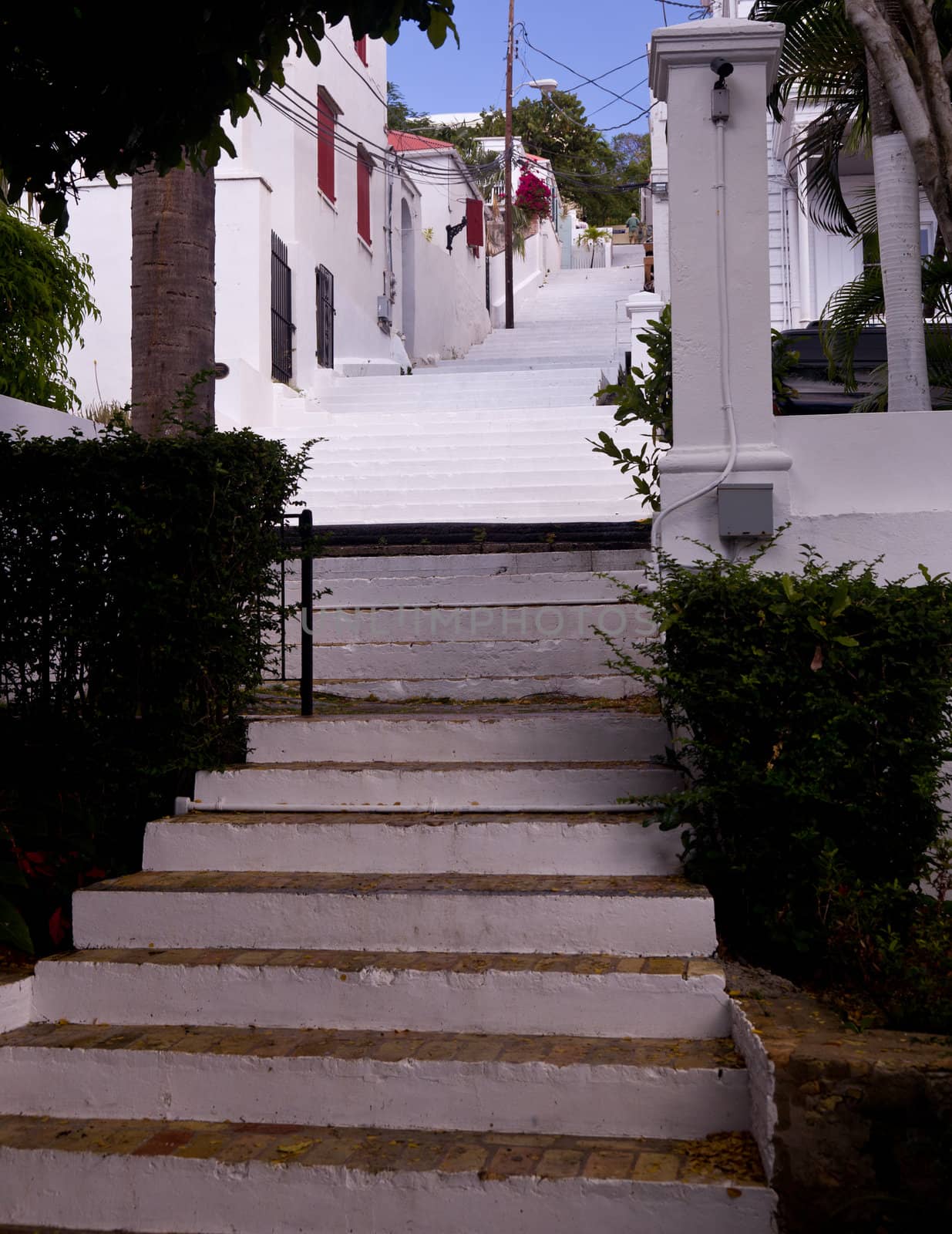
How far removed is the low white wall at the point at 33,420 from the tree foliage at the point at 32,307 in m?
2.03

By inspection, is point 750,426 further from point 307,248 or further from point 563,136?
point 563,136

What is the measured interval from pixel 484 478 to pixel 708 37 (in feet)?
17.3

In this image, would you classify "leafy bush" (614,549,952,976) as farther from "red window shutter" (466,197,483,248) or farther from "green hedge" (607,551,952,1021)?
"red window shutter" (466,197,483,248)

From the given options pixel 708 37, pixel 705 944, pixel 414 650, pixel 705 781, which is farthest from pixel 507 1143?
pixel 708 37

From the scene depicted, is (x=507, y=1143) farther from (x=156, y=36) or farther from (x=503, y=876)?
(x=156, y=36)

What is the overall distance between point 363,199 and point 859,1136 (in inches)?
681

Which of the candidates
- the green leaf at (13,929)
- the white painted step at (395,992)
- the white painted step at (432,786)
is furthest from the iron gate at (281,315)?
the white painted step at (395,992)

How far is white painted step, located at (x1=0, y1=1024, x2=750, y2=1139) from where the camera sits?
3621 mm

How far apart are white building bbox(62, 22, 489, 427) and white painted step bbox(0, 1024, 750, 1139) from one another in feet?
28.8

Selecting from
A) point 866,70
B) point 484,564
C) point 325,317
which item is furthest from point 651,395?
point 325,317

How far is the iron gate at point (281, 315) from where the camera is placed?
45.5 ft

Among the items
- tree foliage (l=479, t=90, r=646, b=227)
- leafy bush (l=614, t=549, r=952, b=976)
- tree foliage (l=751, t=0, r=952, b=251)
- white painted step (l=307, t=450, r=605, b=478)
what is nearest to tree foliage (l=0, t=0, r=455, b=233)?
leafy bush (l=614, t=549, r=952, b=976)

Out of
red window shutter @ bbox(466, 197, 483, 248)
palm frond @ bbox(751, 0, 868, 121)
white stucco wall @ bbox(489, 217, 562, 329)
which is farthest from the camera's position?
white stucco wall @ bbox(489, 217, 562, 329)

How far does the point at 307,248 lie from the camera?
49.9 feet
